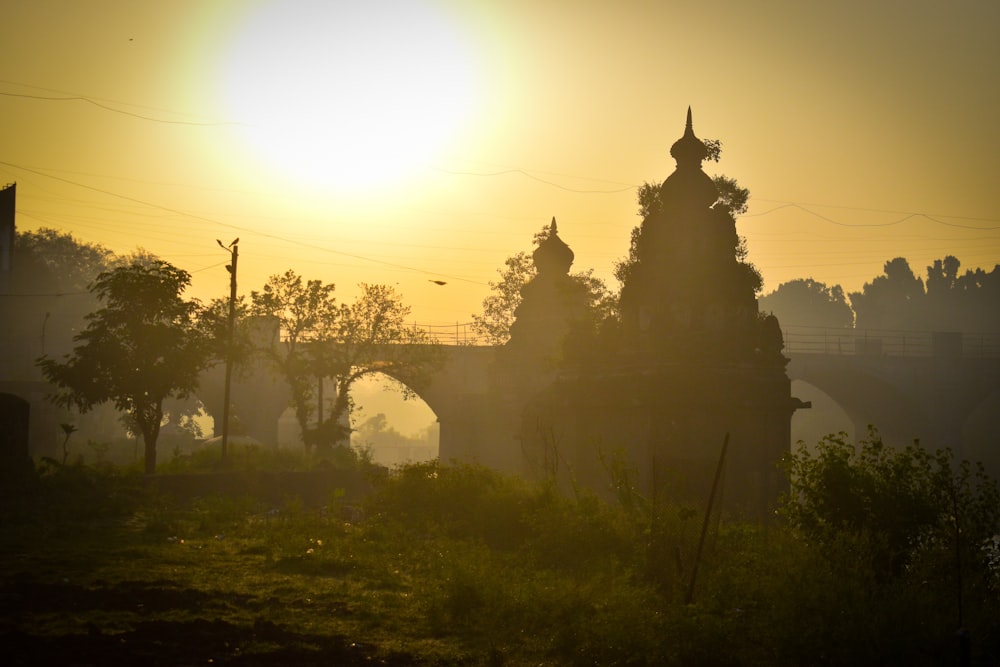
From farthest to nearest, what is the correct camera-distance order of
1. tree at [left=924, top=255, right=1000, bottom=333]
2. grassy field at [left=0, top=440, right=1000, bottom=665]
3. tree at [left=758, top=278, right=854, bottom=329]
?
tree at [left=758, top=278, right=854, bottom=329], tree at [left=924, top=255, right=1000, bottom=333], grassy field at [left=0, top=440, right=1000, bottom=665]

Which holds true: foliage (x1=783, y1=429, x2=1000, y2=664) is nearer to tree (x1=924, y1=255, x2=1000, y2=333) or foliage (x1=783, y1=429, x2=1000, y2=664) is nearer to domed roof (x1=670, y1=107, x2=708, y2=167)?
domed roof (x1=670, y1=107, x2=708, y2=167)

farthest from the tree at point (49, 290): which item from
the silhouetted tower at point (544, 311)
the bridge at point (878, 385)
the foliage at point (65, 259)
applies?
the silhouetted tower at point (544, 311)

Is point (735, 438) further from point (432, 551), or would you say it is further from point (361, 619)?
Result: point (361, 619)

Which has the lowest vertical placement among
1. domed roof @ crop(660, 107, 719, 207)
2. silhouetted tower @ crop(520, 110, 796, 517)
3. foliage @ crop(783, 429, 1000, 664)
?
foliage @ crop(783, 429, 1000, 664)

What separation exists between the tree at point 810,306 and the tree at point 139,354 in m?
104

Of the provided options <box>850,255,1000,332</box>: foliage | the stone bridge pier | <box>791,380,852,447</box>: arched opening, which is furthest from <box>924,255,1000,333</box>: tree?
the stone bridge pier

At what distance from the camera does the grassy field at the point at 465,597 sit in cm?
980

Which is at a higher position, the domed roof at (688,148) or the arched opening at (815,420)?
the domed roof at (688,148)

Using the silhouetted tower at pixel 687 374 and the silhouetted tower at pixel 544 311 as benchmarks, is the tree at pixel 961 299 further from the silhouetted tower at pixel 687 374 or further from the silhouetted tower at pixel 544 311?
the silhouetted tower at pixel 687 374

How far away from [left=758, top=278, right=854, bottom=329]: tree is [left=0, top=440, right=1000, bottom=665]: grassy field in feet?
376

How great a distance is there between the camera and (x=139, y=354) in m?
29.4

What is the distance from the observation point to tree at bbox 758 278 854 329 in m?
128

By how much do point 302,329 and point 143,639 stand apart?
32435 mm

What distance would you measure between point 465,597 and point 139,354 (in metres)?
19.7
